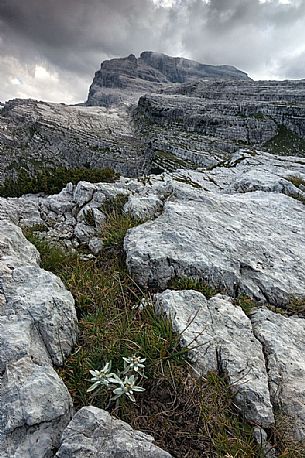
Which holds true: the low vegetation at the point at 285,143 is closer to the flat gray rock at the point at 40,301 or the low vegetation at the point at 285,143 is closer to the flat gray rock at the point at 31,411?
the flat gray rock at the point at 40,301

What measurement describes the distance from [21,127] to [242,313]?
212 metres

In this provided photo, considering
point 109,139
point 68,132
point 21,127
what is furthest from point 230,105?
point 21,127

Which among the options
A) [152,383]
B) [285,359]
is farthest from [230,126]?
[152,383]

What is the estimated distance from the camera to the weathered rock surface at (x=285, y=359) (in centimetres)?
490

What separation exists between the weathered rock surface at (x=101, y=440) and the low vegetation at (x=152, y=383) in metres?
0.28

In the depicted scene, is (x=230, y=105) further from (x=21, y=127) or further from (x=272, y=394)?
Result: (x=272, y=394)

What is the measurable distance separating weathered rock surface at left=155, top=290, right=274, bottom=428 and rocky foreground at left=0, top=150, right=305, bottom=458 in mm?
19

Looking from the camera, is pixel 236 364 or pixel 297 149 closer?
pixel 236 364

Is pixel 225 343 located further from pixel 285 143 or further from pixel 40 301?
pixel 285 143

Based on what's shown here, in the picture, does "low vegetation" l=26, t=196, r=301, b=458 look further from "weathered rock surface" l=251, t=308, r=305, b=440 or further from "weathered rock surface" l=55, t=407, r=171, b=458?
"weathered rock surface" l=251, t=308, r=305, b=440

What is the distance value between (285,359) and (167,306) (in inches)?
85.3

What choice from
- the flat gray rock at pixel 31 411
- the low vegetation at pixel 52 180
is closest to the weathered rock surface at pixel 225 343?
the flat gray rock at pixel 31 411

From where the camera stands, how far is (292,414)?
4832 mm

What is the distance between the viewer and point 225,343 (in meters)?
5.62
